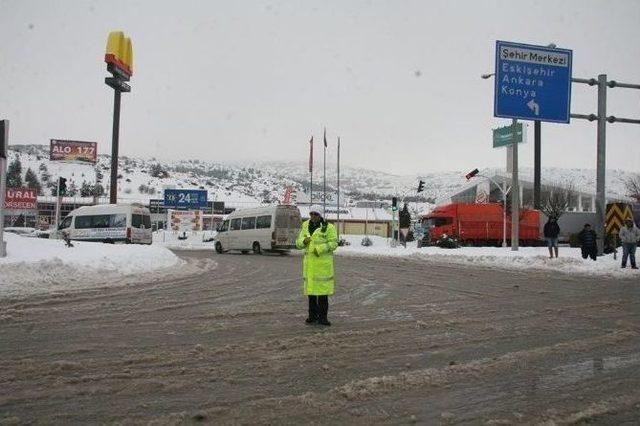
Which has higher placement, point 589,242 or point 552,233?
point 552,233

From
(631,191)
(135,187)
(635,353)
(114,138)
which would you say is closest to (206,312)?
(635,353)

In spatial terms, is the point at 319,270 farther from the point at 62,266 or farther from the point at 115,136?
the point at 115,136

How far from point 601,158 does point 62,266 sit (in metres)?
20.4

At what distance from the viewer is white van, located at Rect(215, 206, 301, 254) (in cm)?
2841

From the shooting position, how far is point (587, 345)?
6.29 metres

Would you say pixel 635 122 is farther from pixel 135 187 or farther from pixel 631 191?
pixel 135 187

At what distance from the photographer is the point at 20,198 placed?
48.9 metres

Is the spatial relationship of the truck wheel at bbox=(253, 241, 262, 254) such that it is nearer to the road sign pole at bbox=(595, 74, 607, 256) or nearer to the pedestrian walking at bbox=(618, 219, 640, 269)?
the road sign pole at bbox=(595, 74, 607, 256)

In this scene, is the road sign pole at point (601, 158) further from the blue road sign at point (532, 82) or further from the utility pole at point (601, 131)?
the blue road sign at point (532, 82)

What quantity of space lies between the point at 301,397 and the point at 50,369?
2419mm

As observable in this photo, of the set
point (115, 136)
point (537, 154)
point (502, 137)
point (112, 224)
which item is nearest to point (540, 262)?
point (502, 137)

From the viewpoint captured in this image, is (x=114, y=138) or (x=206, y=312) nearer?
(x=206, y=312)

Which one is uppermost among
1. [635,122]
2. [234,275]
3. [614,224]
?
[635,122]

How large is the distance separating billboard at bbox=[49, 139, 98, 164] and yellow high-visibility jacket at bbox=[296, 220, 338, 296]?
4723cm
